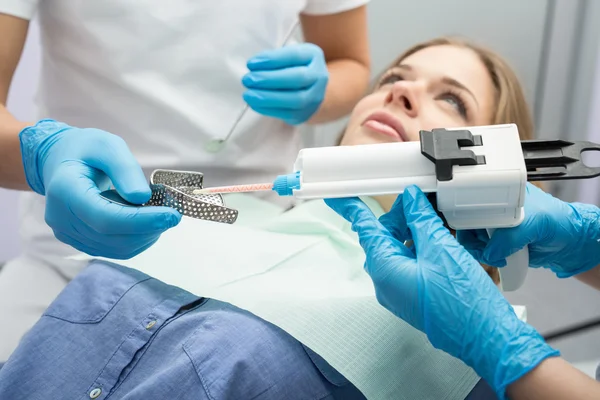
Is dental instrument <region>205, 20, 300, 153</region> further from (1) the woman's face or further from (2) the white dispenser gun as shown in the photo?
(2) the white dispenser gun

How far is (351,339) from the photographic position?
33.4 inches

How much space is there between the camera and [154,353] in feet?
2.81

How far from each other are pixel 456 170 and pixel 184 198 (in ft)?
1.14

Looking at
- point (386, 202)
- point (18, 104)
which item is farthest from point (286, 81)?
point (18, 104)

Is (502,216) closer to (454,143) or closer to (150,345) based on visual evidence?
(454,143)

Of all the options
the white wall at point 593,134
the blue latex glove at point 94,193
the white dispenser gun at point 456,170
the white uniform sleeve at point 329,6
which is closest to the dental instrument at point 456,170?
the white dispenser gun at point 456,170

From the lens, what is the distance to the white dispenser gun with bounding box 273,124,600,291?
0.72 metres

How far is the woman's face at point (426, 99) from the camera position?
1174 millimetres

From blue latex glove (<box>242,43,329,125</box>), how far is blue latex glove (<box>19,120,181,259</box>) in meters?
0.40

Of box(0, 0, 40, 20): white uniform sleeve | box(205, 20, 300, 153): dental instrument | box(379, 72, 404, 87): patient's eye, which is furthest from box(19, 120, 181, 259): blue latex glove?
box(379, 72, 404, 87): patient's eye

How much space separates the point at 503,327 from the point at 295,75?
720mm

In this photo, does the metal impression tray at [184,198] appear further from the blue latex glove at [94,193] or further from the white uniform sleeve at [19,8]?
the white uniform sleeve at [19,8]

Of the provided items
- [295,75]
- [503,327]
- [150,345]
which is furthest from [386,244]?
[295,75]

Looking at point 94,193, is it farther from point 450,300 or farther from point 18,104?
point 18,104
